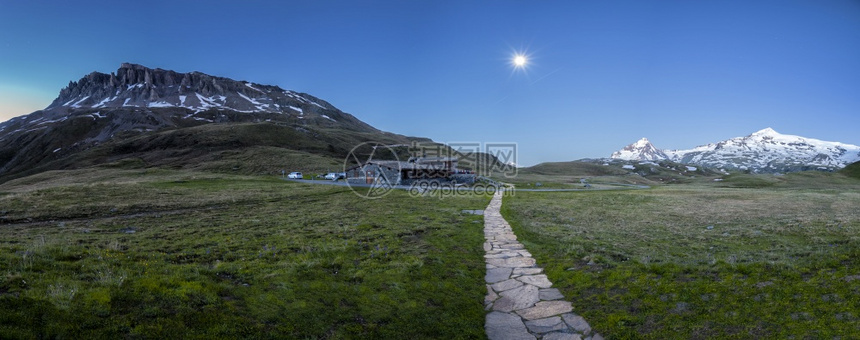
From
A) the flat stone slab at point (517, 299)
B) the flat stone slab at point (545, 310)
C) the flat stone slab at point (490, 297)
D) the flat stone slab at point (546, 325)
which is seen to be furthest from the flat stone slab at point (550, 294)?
the flat stone slab at point (490, 297)

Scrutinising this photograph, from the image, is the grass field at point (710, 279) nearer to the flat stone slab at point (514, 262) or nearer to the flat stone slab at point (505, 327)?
the flat stone slab at point (514, 262)

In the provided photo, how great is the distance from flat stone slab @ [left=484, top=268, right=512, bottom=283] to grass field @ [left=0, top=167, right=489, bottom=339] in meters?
0.45

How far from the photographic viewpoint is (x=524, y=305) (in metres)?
11.1

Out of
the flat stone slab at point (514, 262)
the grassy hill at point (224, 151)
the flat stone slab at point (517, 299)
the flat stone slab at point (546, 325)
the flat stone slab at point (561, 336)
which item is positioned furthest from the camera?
the grassy hill at point (224, 151)

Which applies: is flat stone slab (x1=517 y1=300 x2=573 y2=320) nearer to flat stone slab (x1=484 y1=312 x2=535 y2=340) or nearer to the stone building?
flat stone slab (x1=484 y1=312 x2=535 y2=340)

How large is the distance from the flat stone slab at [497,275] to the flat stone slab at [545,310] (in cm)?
Result: 262

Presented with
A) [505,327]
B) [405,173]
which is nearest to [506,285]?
[505,327]

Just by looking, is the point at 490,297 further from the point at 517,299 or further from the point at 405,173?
the point at 405,173

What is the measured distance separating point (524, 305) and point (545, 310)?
0.72m

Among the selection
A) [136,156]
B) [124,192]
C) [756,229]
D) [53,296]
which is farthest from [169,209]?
[136,156]

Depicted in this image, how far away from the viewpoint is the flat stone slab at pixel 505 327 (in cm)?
920

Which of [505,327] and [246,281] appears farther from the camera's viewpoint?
[246,281]

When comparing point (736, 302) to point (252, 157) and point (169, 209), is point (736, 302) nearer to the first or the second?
point (169, 209)

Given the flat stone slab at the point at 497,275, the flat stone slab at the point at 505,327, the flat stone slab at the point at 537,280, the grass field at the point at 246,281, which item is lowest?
the flat stone slab at the point at 505,327
